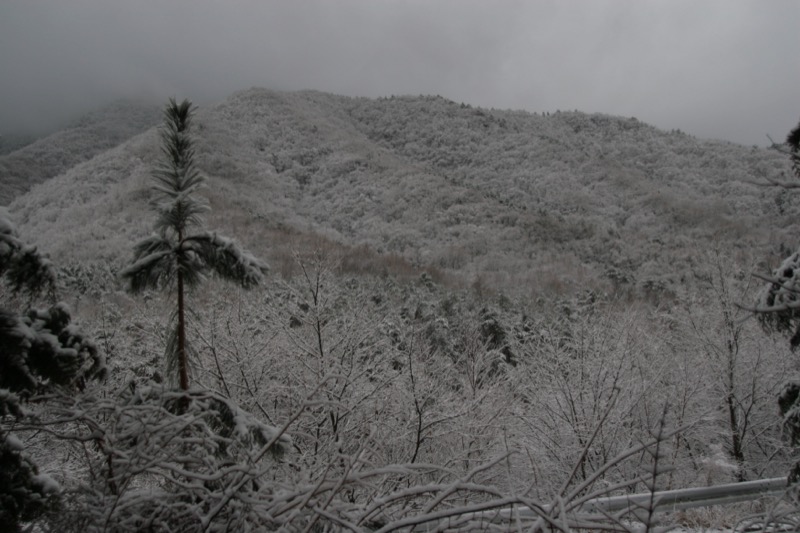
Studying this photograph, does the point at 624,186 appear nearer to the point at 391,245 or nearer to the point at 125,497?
the point at 391,245

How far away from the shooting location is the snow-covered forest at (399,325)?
209cm

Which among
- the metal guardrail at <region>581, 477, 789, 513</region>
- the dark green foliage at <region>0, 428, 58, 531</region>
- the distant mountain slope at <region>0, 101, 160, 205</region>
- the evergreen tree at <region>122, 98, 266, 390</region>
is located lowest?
the metal guardrail at <region>581, 477, 789, 513</region>

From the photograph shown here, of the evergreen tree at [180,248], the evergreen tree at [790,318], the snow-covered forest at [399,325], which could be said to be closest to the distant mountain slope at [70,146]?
the snow-covered forest at [399,325]

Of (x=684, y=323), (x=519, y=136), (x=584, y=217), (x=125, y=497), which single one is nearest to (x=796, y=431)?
(x=125, y=497)

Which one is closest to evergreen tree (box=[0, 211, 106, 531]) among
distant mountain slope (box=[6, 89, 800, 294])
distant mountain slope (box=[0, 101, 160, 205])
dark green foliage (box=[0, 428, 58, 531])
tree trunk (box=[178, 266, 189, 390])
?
dark green foliage (box=[0, 428, 58, 531])

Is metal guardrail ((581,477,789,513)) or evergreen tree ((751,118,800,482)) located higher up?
evergreen tree ((751,118,800,482))

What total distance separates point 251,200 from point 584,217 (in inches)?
2021

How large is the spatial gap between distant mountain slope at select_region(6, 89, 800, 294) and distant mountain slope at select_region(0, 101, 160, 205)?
19.1ft

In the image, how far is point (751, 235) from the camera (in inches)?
2308

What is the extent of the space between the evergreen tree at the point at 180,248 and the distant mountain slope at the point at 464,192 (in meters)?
37.5

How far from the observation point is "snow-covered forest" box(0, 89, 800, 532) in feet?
6.85

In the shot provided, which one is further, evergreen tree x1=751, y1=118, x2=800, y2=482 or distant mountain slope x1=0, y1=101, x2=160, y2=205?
distant mountain slope x1=0, y1=101, x2=160, y2=205

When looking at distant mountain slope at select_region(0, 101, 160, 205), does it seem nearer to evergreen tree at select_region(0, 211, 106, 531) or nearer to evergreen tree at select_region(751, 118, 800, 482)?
evergreen tree at select_region(0, 211, 106, 531)

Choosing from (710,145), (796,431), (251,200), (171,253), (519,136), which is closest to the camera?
(171,253)
